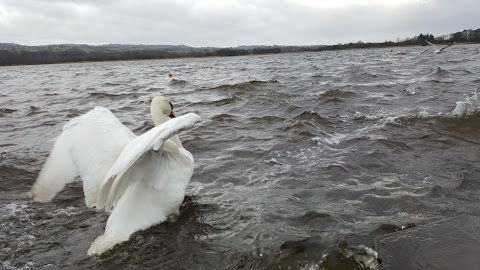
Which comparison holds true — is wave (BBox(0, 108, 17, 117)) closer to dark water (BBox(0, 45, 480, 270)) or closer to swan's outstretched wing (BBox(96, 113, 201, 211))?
dark water (BBox(0, 45, 480, 270))

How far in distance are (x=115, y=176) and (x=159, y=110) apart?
2.24 meters

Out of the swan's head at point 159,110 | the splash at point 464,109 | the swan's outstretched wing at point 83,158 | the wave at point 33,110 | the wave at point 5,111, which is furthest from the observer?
the wave at point 5,111

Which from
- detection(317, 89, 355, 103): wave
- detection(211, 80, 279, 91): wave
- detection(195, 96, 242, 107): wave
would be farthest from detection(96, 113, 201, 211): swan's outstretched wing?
detection(211, 80, 279, 91): wave

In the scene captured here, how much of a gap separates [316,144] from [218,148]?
2.16 m

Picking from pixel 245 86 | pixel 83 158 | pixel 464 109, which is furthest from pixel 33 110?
pixel 464 109

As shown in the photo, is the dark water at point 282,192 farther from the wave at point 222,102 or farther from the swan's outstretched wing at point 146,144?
the wave at point 222,102

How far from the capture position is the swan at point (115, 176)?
478 cm

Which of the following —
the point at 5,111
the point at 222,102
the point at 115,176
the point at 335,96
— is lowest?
the point at 5,111

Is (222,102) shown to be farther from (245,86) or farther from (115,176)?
(115,176)

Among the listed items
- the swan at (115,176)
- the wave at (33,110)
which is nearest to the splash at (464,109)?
the swan at (115,176)

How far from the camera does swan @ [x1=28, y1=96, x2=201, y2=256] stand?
4781 mm

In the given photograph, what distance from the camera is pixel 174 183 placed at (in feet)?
17.0

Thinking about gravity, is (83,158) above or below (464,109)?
above

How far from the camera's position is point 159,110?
6664 millimetres
